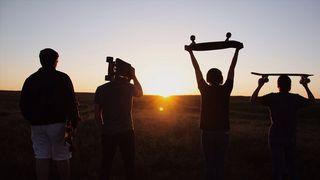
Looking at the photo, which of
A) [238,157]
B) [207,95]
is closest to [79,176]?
[207,95]

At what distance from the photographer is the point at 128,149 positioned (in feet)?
22.6

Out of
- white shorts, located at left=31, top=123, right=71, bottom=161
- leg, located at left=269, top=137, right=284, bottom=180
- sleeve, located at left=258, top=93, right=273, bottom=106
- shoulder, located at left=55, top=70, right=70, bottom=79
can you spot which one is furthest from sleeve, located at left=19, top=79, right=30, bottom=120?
leg, located at left=269, top=137, right=284, bottom=180

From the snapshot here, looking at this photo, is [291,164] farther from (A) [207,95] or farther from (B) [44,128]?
(B) [44,128]

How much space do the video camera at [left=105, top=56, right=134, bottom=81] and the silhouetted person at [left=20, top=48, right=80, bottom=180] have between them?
2.62ft

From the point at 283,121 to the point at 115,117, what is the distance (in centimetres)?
268

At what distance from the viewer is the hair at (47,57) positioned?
618 cm

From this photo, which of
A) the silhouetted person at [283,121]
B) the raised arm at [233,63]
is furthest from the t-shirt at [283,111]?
the raised arm at [233,63]

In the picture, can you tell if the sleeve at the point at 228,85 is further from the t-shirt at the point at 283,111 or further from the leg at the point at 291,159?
the leg at the point at 291,159

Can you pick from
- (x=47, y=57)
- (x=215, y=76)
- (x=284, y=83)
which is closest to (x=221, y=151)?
(x=215, y=76)

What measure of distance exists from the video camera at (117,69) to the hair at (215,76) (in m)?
1.26

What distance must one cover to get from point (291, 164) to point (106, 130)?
3041 millimetres

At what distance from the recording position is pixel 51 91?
6184 millimetres

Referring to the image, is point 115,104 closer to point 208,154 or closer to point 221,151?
point 208,154

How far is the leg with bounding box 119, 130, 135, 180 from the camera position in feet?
22.4
